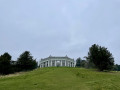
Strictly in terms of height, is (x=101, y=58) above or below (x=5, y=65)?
above

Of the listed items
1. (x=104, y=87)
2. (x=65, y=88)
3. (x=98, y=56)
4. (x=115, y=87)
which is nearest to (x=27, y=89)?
(x=65, y=88)

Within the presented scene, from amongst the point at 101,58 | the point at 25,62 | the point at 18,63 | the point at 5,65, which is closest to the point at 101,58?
the point at 101,58

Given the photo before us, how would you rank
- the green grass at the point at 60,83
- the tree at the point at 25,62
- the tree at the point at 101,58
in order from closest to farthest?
1. the green grass at the point at 60,83
2. the tree at the point at 101,58
3. the tree at the point at 25,62

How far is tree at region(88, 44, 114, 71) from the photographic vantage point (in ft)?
121

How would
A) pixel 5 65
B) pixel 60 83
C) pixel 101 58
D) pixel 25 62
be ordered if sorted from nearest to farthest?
pixel 60 83 < pixel 101 58 < pixel 5 65 < pixel 25 62

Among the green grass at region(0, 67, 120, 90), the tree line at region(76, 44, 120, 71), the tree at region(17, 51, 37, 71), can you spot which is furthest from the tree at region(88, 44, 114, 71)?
the tree at region(17, 51, 37, 71)

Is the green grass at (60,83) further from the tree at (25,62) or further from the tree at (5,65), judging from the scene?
the tree at (25,62)

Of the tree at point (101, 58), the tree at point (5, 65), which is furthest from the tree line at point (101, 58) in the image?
the tree at point (5, 65)

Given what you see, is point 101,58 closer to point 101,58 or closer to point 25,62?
point 101,58

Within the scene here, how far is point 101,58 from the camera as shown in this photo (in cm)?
3716

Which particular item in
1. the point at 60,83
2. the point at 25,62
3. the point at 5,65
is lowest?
the point at 60,83

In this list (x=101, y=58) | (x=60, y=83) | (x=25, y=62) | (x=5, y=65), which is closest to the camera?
(x=60, y=83)

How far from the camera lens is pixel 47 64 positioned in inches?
2685

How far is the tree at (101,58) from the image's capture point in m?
36.8
